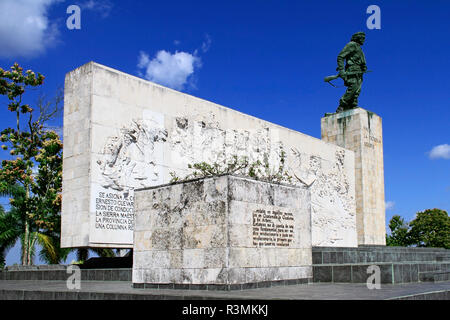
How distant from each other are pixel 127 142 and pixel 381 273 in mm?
6526

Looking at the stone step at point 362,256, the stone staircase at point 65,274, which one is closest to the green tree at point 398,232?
the stone step at point 362,256

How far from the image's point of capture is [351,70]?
22562 mm

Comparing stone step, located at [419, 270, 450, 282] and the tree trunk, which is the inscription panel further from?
the tree trunk

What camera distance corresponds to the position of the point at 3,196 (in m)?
17.4

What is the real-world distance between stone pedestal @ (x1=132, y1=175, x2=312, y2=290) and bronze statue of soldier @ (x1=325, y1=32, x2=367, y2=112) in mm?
14112

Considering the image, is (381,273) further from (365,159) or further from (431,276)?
(365,159)

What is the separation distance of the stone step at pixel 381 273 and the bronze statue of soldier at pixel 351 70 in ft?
45.3

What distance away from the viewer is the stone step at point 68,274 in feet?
34.7

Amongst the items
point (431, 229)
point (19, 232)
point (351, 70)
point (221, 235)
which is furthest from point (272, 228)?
point (431, 229)

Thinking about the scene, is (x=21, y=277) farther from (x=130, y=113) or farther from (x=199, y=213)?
(x=199, y=213)

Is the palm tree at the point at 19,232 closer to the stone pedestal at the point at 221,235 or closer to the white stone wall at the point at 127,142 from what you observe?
the white stone wall at the point at 127,142

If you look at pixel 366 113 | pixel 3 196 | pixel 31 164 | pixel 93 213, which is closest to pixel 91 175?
pixel 93 213

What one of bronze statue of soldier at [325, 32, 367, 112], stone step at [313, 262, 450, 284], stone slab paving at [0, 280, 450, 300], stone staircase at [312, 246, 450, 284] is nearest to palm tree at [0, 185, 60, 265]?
stone slab paving at [0, 280, 450, 300]

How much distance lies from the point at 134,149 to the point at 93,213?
1.94 metres
